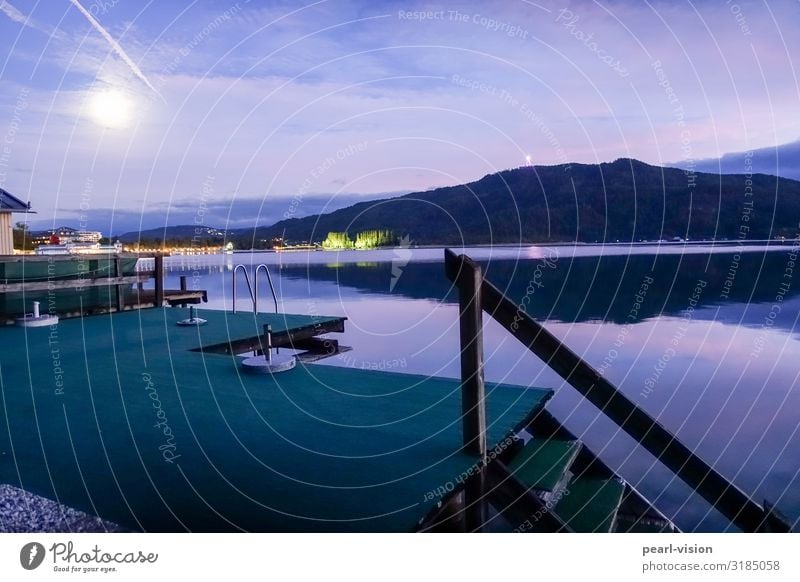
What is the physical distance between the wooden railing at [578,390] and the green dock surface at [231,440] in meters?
0.46

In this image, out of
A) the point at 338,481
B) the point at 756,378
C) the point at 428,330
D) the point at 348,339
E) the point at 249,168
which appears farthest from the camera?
the point at 428,330

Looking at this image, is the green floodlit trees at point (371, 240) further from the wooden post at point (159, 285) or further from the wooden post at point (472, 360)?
the wooden post at point (472, 360)

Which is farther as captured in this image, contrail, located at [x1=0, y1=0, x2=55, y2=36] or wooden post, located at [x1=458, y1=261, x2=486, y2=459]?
contrail, located at [x1=0, y1=0, x2=55, y2=36]

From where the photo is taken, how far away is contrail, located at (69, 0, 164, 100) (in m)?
5.18

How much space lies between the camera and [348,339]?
1547 centimetres

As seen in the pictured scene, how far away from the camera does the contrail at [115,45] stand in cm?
518

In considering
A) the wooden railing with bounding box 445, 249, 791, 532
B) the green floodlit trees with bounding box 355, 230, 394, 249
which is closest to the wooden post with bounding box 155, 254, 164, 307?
the green floodlit trees with bounding box 355, 230, 394, 249

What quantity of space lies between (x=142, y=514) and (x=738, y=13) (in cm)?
584

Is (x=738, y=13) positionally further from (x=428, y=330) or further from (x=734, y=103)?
(x=428, y=330)

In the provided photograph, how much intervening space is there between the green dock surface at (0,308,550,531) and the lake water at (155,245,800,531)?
354 cm

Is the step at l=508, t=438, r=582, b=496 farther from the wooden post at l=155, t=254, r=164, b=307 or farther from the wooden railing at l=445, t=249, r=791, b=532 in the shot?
the wooden post at l=155, t=254, r=164, b=307

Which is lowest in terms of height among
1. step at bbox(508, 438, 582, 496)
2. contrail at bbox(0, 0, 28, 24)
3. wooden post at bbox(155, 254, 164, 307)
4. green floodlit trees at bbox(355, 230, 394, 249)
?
step at bbox(508, 438, 582, 496)

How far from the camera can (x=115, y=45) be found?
5.74 m
